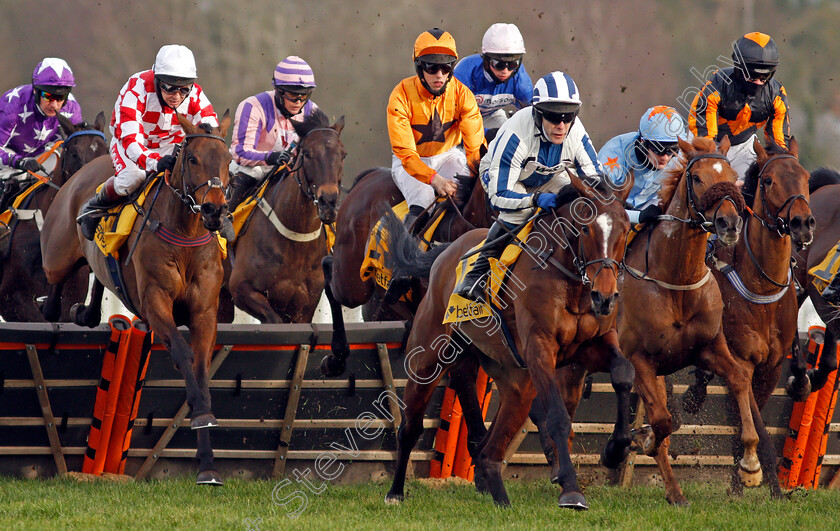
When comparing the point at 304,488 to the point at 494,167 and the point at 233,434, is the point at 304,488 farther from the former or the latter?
the point at 494,167

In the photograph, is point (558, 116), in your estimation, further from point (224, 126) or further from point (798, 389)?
point (798, 389)

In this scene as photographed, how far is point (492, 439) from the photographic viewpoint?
6773 mm

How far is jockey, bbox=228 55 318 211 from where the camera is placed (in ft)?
31.2

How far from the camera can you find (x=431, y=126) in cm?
857

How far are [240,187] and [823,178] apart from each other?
184 inches

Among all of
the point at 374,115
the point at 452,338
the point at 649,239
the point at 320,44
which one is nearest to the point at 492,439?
the point at 452,338

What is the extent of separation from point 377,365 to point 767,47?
3527 millimetres

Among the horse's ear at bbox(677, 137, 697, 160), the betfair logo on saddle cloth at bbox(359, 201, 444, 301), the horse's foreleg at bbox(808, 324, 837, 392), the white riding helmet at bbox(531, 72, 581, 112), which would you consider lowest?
the horse's foreleg at bbox(808, 324, 837, 392)

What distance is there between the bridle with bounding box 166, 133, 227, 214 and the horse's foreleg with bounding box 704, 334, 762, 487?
316cm

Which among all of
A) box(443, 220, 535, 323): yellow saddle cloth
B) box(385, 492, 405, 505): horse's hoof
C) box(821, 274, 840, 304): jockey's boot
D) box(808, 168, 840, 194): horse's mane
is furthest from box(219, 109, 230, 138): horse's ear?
box(808, 168, 840, 194): horse's mane

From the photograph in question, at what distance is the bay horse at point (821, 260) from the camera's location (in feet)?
26.5

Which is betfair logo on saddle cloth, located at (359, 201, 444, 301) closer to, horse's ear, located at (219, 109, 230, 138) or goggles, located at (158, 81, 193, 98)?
horse's ear, located at (219, 109, 230, 138)

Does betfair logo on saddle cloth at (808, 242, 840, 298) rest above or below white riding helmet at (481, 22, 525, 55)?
below

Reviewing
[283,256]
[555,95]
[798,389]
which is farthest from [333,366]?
[798,389]
